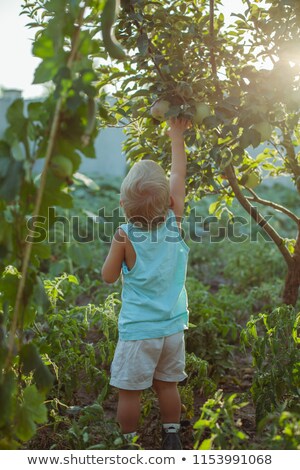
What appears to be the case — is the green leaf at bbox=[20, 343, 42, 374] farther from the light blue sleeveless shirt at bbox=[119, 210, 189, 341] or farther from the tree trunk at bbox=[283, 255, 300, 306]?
the tree trunk at bbox=[283, 255, 300, 306]

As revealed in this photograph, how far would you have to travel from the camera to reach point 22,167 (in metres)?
1.45

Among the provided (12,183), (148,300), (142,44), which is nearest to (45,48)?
(12,183)

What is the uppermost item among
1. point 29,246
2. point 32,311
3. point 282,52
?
point 282,52

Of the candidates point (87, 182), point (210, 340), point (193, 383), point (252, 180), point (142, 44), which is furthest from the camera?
point (210, 340)

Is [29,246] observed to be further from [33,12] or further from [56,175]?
[33,12]

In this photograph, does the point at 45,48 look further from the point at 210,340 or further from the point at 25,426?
the point at 210,340

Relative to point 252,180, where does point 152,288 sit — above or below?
below

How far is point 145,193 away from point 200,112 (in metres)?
0.31

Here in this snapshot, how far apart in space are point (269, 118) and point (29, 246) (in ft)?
A: 3.37

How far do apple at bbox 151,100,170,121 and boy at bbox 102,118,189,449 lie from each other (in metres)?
0.16

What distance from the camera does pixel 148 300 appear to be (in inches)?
83.8

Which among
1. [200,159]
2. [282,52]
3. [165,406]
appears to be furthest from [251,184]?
[165,406]

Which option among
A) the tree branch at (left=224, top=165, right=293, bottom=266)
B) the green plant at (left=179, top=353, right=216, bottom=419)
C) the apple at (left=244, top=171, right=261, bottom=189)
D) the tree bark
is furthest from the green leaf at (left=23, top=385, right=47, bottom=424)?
the tree bark

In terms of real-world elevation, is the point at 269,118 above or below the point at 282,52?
below
